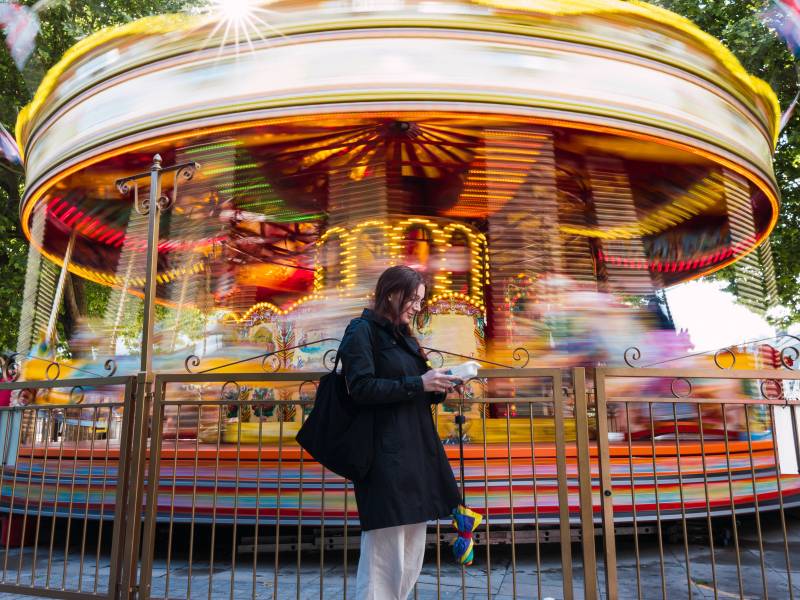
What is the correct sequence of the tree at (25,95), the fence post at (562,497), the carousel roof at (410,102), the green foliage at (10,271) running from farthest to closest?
the green foliage at (10,271) → the tree at (25,95) → the carousel roof at (410,102) → the fence post at (562,497)

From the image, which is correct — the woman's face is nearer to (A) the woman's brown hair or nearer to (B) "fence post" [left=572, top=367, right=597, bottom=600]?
(A) the woman's brown hair

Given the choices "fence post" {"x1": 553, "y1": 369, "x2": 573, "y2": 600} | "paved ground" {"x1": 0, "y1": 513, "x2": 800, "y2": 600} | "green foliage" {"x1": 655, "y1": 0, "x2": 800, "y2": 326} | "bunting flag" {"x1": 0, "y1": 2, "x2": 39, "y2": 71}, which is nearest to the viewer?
"fence post" {"x1": 553, "y1": 369, "x2": 573, "y2": 600}

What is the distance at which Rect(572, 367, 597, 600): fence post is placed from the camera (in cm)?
288

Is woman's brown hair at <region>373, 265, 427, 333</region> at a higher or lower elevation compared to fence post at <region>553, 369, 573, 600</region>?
higher

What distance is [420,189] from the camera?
6.68 metres

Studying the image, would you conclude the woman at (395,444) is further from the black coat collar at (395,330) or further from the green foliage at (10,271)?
the green foliage at (10,271)

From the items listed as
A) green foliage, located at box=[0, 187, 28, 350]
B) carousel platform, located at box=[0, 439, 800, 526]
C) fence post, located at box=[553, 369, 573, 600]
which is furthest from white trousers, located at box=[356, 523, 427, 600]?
green foliage, located at box=[0, 187, 28, 350]

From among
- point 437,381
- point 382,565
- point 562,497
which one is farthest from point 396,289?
point 562,497

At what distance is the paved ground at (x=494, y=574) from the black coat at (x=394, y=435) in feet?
3.33

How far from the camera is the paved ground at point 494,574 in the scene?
140 inches

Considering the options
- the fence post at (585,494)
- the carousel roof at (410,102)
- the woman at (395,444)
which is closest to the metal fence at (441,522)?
the fence post at (585,494)

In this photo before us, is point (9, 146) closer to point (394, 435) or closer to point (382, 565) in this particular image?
point (394, 435)

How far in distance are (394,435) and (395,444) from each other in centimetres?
3

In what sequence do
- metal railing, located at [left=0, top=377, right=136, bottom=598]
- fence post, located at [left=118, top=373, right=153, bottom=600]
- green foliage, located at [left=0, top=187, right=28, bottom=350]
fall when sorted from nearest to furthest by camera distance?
fence post, located at [left=118, top=373, right=153, bottom=600]
metal railing, located at [left=0, top=377, right=136, bottom=598]
green foliage, located at [left=0, top=187, right=28, bottom=350]
